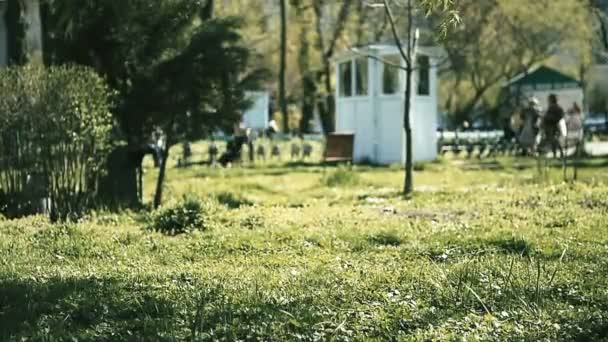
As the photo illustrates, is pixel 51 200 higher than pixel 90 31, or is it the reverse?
pixel 90 31

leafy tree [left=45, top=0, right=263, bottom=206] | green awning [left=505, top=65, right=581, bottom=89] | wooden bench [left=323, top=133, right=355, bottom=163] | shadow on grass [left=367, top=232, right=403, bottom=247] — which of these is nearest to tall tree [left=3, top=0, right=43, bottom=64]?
leafy tree [left=45, top=0, right=263, bottom=206]

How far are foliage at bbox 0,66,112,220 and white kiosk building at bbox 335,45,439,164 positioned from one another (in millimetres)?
15256

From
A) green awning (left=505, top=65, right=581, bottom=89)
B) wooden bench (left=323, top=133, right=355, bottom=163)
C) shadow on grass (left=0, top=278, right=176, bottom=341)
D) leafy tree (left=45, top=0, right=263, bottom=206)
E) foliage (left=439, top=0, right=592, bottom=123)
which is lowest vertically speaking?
shadow on grass (left=0, top=278, right=176, bottom=341)

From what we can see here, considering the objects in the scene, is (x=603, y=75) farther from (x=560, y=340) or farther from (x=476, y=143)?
(x=560, y=340)

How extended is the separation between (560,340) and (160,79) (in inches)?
406

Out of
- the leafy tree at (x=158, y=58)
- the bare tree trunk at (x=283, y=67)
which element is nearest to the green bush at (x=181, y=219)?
the leafy tree at (x=158, y=58)

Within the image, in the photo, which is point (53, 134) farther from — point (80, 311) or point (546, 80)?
point (546, 80)

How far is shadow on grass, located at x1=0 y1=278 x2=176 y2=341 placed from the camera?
6.11 metres

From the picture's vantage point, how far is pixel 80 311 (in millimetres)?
6648

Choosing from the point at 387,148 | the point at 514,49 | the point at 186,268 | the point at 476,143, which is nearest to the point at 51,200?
the point at 186,268

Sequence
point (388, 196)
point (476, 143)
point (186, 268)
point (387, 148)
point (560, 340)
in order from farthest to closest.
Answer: point (476, 143)
point (387, 148)
point (388, 196)
point (186, 268)
point (560, 340)

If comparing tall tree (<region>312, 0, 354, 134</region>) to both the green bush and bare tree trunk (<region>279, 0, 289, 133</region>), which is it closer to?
bare tree trunk (<region>279, 0, 289, 133</region>)

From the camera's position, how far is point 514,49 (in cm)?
4678

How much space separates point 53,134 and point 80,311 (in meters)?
6.47
